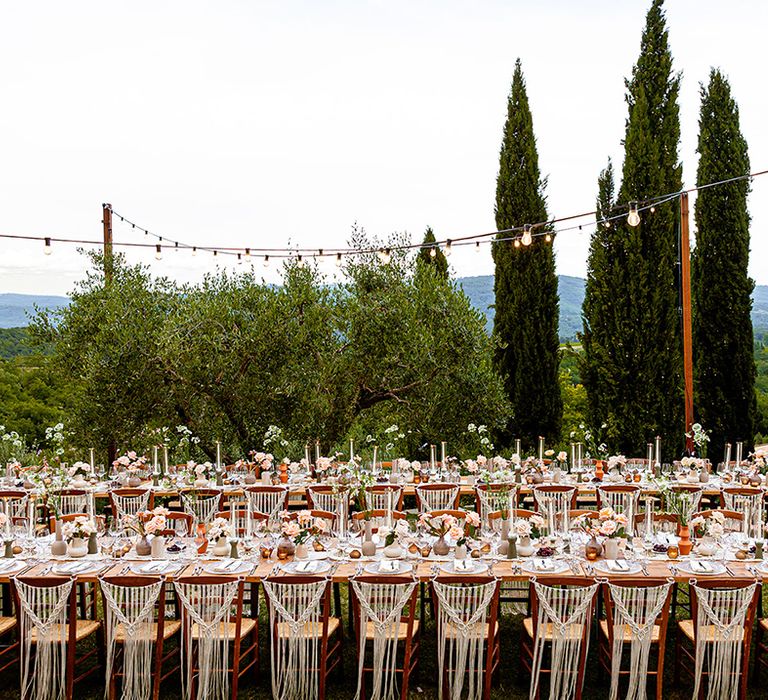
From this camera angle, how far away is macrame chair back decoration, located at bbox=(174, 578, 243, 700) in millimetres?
5027

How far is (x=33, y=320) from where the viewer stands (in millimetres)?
11547

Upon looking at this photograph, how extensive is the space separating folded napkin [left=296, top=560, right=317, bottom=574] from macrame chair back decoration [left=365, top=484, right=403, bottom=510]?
2.67 metres

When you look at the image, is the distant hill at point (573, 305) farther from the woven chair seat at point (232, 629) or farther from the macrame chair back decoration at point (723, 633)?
the macrame chair back decoration at point (723, 633)

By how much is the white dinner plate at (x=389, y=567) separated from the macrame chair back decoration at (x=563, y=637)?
1.08 meters

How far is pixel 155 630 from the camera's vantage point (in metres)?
5.56

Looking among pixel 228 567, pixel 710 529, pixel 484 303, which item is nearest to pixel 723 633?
pixel 710 529

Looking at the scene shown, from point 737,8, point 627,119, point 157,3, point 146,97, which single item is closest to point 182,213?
point 146,97

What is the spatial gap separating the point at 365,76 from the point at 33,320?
700 centimetres

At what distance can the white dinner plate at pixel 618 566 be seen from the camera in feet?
18.6

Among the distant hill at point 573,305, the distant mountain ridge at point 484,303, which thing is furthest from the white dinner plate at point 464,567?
the distant hill at point 573,305

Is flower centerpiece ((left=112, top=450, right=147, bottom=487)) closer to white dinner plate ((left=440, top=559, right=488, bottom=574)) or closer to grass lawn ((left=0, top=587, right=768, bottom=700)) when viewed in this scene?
grass lawn ((left=0, top=587, right=768, bottom=700))

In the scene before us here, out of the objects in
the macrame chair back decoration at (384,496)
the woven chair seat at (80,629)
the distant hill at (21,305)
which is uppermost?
the distant hill at (21,305)

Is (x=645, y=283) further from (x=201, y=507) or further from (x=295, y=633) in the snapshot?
(x=295, y=633)

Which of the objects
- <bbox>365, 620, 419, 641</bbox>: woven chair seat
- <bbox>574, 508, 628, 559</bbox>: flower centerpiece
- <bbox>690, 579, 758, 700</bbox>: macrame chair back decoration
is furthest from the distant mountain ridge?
<bbox>690, 579, 758, 700</bbox>: macrame chair back decoration
